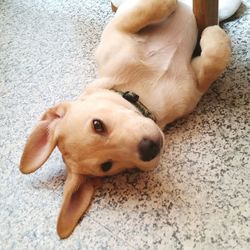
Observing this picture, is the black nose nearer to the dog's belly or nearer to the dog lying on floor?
the dog lying on floor

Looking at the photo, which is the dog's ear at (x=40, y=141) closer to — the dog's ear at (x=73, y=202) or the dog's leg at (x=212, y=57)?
the dog's ear at (x=73, y=202)

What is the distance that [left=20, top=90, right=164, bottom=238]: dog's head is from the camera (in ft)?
4.18

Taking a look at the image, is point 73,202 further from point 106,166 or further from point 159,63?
point 159,63

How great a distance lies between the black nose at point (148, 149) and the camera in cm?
125

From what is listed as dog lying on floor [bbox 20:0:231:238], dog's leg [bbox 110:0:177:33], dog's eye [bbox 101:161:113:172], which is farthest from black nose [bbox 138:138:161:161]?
dog's leg [bbox 110:0:177:33]

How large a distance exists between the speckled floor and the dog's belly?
12cm

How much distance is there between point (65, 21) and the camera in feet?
7.54

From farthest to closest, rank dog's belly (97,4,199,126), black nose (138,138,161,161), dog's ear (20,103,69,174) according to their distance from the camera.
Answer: dog's belly (97,4,199,126), dog's ear (20,103,69,174), black nose (138,138,161,161)

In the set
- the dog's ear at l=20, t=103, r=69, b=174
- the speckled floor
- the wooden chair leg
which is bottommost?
the speckled floor

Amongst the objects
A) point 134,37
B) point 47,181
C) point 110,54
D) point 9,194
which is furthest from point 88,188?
point 134,37

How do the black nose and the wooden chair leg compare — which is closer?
the black nose

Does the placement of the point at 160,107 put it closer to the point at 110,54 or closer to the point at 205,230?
the point at 110,54

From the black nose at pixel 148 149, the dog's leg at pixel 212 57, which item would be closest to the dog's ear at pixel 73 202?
the black nose at pixel 148 149

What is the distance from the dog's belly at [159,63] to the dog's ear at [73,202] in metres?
0.37
